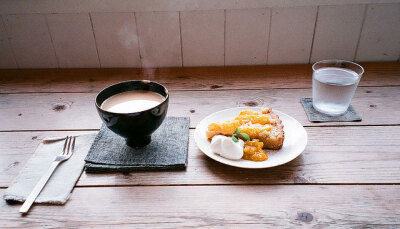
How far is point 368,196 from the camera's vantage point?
24.7 inches

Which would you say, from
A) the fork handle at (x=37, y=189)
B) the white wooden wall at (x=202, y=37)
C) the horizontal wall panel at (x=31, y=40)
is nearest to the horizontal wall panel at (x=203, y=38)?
the white wooden wall at (x=202, y=37)

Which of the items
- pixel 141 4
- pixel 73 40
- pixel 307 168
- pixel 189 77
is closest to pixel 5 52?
pixel 73 40

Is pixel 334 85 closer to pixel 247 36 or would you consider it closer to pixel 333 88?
pixel 333 88

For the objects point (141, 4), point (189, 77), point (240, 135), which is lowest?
point (189, 77)

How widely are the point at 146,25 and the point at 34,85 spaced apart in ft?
1.59

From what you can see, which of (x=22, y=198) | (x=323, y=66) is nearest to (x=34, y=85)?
(x=22, y=198)

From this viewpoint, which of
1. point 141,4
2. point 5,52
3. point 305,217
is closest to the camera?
point 305,217

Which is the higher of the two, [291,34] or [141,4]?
[141,4]

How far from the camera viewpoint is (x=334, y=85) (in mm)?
866

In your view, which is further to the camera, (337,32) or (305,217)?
(337,32)

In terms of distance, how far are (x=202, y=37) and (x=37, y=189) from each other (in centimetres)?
83

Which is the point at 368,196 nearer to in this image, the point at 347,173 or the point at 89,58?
the point at 347,173

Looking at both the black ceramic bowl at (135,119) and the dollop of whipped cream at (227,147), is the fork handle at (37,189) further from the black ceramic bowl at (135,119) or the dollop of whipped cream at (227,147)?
the dollop of whipped cream at (227,147)

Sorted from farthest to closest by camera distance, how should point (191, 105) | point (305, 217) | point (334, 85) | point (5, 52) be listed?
point (5, 52) → point (191, 105) → point (334, 85) → point (305, 217)
